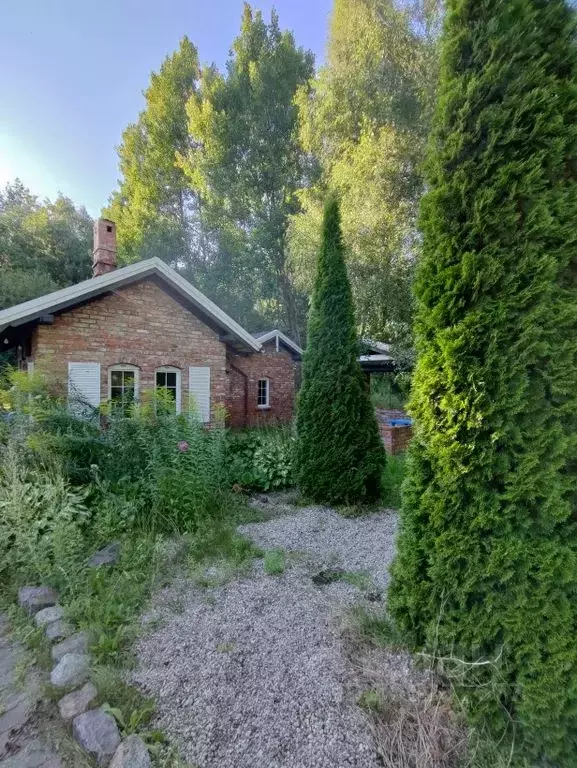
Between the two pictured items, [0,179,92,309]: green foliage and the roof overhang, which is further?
[0,179,92,309]: green foliage

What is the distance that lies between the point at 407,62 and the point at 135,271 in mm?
7515

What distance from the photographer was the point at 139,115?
17.6m

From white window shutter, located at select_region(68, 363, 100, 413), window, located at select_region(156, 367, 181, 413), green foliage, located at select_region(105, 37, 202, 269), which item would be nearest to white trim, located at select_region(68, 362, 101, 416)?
white window shutter, located at select_region(68, 363, 100, 413)

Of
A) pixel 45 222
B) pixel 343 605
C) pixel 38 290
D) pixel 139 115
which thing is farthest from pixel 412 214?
pixel 45 222

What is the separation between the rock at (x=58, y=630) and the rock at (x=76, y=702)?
55cm

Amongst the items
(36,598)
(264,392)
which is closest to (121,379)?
(264,392)

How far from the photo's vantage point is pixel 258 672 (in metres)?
2.00

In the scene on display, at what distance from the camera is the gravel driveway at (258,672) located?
160cm

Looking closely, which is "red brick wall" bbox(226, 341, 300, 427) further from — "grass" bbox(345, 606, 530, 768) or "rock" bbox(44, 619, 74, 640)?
"grass" bbox(345, 606, 530, 768)

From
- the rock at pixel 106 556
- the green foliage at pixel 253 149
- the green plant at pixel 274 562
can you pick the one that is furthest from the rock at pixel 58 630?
the green foliage at pixel 253 149

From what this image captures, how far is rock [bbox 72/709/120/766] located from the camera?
64.5 inches

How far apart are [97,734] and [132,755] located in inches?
10.0

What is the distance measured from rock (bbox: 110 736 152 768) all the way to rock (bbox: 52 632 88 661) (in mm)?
825

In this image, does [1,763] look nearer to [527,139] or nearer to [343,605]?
[343,605]
